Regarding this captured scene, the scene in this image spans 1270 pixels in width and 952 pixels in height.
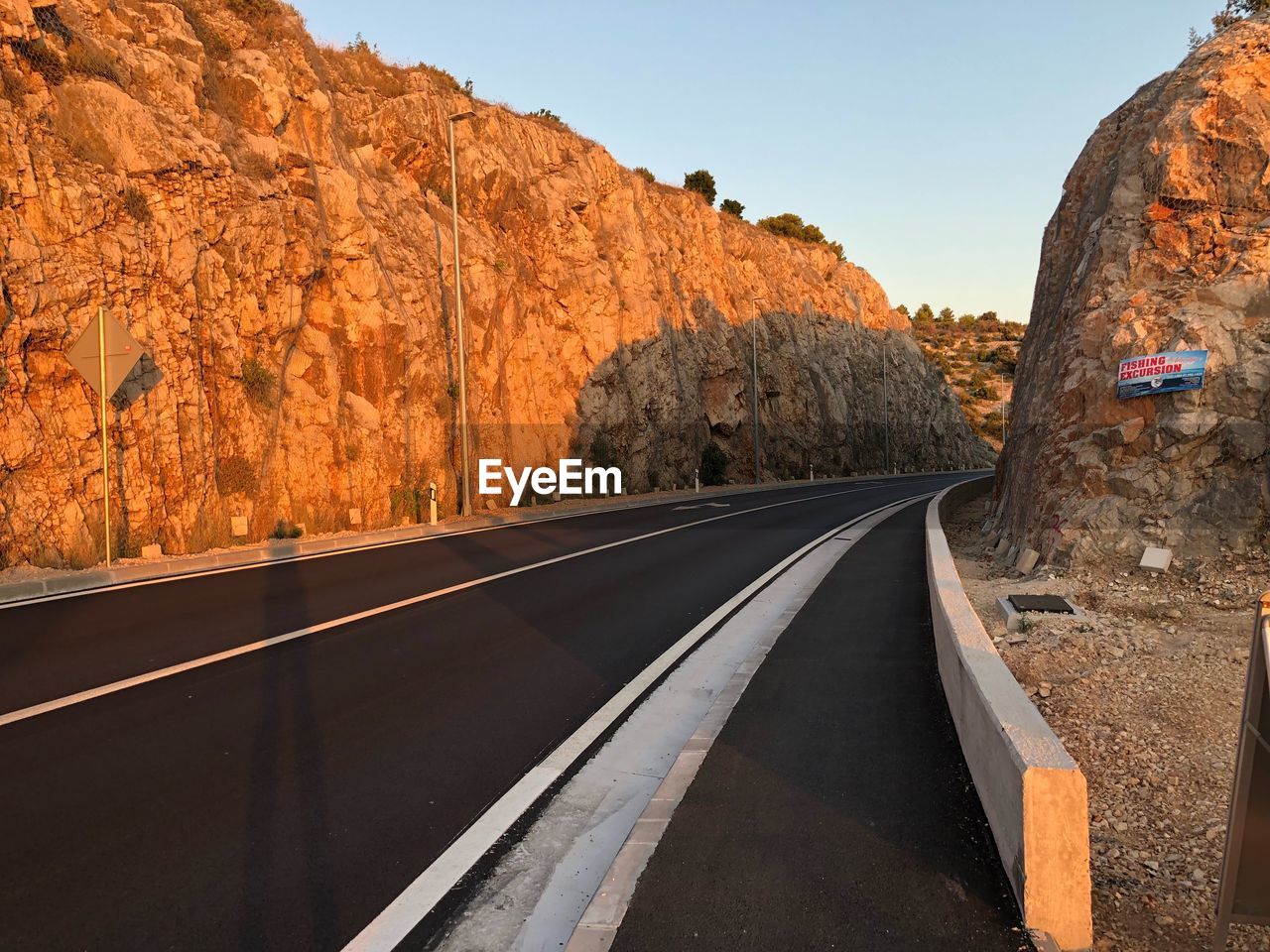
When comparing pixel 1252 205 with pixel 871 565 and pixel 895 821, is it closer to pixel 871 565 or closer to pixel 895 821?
pixel 871 565

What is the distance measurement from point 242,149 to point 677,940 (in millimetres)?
23524

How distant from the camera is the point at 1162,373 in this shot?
10.1 meters

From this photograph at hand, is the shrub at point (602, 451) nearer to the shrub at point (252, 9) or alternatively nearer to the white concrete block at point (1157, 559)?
the shrub at point (252, 9)

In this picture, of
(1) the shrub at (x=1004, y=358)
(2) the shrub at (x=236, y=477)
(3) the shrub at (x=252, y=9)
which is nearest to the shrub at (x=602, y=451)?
(2) the shrub at (x=236, y=477)

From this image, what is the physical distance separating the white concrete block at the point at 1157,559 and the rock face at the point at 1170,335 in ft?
0.82

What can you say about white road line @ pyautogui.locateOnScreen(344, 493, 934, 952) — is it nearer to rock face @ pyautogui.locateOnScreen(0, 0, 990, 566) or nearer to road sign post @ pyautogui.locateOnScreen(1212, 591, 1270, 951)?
road sign post @ pyautogui.locateOnScreen(1212, 591, 1270, 951)

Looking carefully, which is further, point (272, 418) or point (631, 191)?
point (631, 191)

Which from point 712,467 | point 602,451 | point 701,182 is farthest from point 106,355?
point 701,182

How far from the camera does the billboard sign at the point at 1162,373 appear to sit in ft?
32.4

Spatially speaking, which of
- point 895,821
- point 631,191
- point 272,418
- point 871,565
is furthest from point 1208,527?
point 631,191

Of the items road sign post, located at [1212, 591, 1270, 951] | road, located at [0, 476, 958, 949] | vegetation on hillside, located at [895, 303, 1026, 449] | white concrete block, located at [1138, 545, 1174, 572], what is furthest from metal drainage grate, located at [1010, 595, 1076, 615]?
vegetation on hillside, located at [895, 303, 1026, 449]

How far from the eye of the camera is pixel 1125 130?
1457 centimetres

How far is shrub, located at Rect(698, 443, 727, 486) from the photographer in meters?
41.8

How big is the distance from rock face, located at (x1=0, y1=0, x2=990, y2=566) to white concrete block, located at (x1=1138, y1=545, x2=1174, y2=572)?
638 inches
